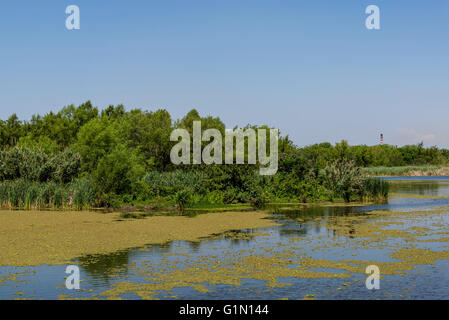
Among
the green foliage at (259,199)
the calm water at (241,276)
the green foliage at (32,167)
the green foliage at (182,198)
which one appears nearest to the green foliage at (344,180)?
the green foliage at (259,199)

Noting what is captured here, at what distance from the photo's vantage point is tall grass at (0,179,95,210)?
30.1m

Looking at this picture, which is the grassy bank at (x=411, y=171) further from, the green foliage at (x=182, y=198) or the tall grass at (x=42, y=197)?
the tall grass at (x=42, y=197)

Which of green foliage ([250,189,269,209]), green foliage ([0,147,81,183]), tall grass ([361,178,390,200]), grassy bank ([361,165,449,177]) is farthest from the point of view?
grassy bank ([361,165,449,177])

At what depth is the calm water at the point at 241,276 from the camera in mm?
11367

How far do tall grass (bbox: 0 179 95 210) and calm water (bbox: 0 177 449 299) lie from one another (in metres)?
13.3

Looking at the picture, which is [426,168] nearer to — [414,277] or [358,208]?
[358,208]

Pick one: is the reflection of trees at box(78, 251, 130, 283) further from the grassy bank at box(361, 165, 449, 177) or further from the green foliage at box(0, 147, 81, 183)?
the grassy bank at box(361, 165, 449, 177)

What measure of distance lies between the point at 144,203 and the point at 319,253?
59.5ft

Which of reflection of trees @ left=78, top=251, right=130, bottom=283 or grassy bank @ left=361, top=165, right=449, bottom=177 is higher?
grassy bank @ left=361, top=165, right=449, bottom=177

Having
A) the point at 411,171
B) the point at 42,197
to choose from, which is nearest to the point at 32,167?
the point at 42,197

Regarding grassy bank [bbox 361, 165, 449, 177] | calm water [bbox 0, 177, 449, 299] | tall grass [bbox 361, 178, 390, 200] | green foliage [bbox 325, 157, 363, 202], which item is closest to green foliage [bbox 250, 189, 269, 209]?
green foliage [bbox 325, 157, 363, 202]

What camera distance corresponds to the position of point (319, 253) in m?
16.1

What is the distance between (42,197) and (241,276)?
20776 mm
